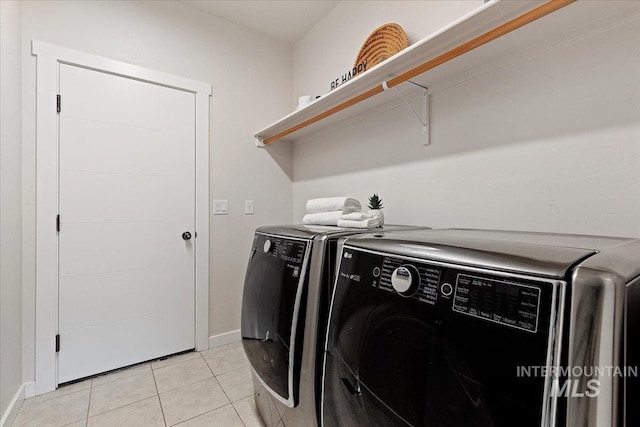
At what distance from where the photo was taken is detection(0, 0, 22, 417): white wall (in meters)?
1.46

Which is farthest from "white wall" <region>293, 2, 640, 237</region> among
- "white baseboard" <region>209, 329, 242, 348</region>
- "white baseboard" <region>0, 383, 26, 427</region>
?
"white baseboard" <region>0, 383, 26, 427</region>

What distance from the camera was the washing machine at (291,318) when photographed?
1.02 metres

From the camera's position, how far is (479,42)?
44.3 inches

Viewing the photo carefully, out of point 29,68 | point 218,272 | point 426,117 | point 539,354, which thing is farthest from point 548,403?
point 29,68

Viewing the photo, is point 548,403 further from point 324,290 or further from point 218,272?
point 218,272

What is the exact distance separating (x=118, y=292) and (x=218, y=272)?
676mm

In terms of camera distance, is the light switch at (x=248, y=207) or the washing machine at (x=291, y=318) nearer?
the washing machine at (x=291, y=318)

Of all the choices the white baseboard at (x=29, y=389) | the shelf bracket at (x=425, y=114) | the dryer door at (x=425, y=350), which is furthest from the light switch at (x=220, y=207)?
the dryer door at (x=425, y=350)

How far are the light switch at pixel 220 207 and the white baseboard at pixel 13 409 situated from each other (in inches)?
58.7

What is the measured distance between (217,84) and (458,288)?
7.99 feet

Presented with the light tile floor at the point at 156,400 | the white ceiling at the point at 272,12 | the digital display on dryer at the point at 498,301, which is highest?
the white ceiling at the point at 272,12

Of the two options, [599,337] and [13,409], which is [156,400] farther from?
[599,337]

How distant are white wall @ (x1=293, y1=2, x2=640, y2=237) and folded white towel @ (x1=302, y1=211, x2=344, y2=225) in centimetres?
44
